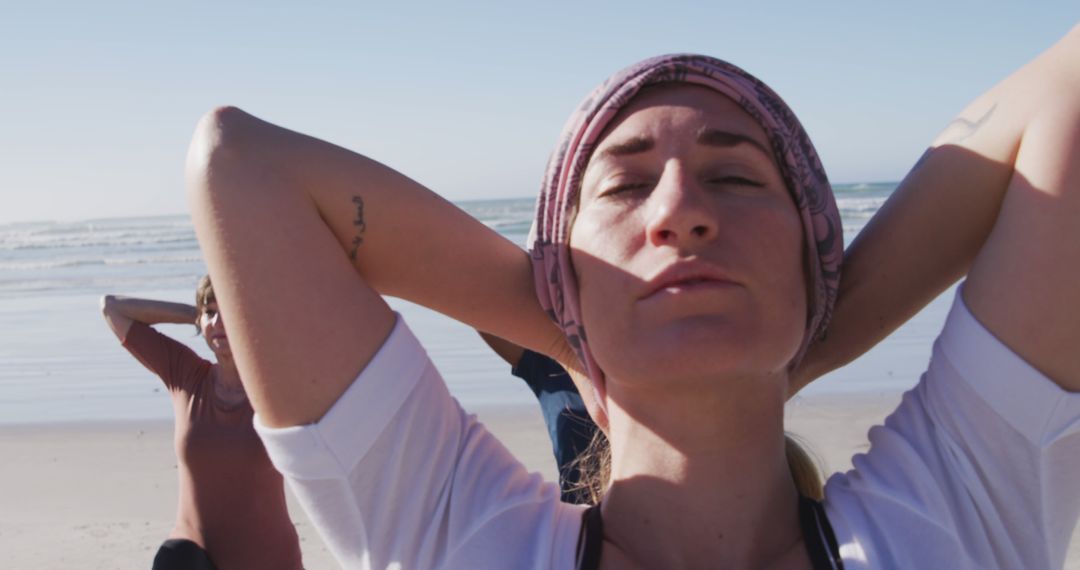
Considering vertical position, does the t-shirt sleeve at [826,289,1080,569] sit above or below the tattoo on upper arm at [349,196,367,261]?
below

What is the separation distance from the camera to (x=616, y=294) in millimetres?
1773

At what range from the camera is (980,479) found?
5.70ft

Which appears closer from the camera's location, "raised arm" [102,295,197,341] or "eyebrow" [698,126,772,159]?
"eyebrow" [698,126,772,159]

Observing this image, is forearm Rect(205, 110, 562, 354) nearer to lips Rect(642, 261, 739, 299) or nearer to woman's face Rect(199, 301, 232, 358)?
lips Rect(642, 261, 739, 299)

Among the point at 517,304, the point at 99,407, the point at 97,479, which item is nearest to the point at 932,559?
the point at 517,304

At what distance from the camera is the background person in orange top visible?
13.9 feet

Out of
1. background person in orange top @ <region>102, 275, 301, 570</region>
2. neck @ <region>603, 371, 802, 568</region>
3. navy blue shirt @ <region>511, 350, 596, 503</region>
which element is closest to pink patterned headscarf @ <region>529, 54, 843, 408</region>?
neck @ <region>603, 371, 802, 568</region>

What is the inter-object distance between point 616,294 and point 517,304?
1.03 ft

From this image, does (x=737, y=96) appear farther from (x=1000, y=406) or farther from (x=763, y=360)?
(x=1000, y=406)

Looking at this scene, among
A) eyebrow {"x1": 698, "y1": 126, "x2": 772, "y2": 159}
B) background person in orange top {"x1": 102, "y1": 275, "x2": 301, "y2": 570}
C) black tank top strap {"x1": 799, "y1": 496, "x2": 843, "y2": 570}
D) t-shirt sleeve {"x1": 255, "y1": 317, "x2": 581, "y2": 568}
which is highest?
eyebrow {"x1": 698, "y1": 126, "x2": 772, "y2": 159}

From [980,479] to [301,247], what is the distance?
4.36 ft

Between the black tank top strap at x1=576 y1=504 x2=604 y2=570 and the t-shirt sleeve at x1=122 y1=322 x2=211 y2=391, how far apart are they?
3.29 metres

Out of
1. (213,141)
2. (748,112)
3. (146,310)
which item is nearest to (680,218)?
(748,112)

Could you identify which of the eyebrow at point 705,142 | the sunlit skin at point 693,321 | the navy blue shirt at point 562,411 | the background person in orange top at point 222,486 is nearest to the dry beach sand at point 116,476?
the background person in orange top at point 222,486
